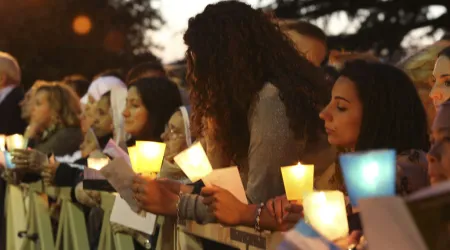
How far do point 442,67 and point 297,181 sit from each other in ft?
3.51

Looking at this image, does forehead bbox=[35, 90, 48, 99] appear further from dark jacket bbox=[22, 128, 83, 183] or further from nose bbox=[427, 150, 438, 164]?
nose bbox=[427, 150, 438, 164]

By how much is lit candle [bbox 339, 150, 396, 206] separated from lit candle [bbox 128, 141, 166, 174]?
7.37 feet

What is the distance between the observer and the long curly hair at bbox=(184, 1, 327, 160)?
4379 mm

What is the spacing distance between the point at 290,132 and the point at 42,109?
5085 mm

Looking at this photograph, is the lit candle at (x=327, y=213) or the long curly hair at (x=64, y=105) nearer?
the lit candle at (x=327, y=213)

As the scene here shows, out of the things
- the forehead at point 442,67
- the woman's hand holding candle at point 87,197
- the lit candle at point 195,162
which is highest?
the forehead at point 442,67

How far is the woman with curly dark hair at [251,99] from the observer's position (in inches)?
164

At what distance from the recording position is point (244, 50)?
178 inches

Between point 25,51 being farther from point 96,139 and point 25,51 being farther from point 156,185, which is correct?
point 156,185

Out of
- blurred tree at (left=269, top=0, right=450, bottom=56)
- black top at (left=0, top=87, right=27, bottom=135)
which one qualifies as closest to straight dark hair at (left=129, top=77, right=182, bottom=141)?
black top at (left=0, top=87, right=27, bottom=135)

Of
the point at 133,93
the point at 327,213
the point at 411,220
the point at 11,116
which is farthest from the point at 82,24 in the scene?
the point at 411,220

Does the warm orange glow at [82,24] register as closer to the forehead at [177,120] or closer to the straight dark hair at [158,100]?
the straight dark hair at [158,100]

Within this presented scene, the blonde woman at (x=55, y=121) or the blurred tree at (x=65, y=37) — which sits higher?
the blurred tree at (x=65, y=37)

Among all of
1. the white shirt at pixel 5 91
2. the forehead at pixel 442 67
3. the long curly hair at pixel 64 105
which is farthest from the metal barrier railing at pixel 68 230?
the white shirt at pixel 5 91
